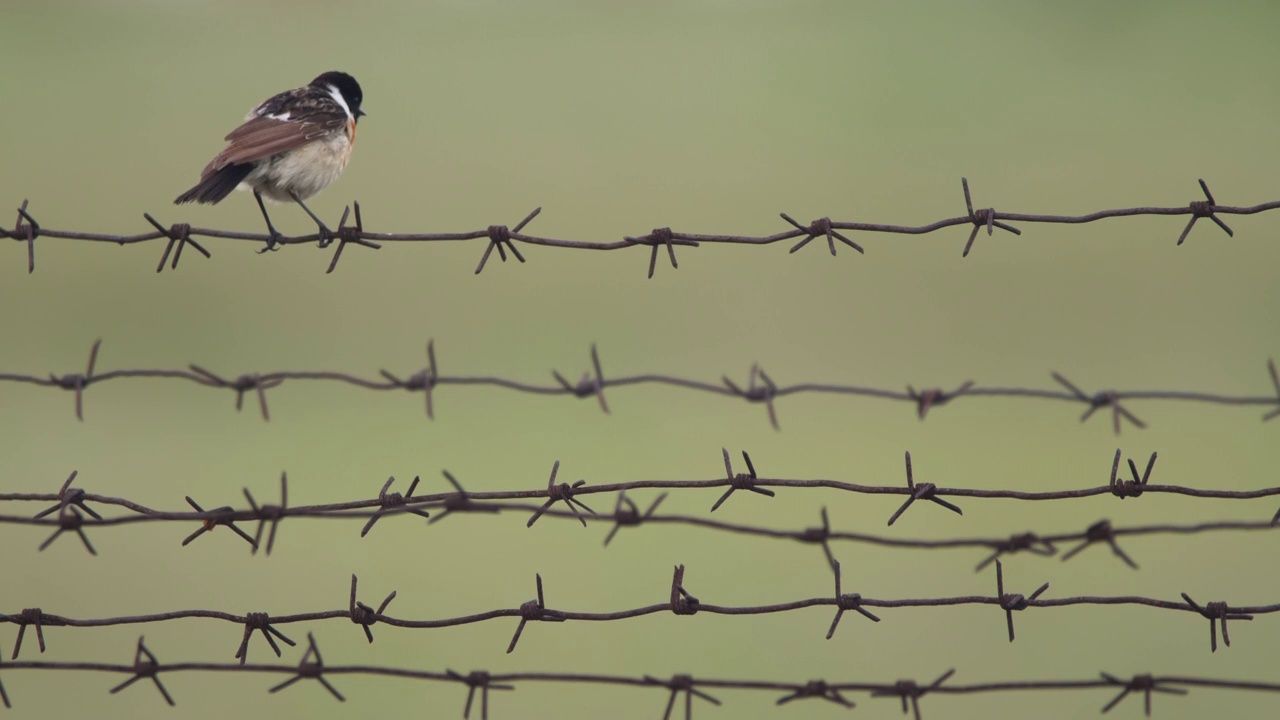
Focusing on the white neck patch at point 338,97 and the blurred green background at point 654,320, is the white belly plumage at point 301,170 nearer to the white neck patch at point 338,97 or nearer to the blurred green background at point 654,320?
the white neck patch at point 338,97

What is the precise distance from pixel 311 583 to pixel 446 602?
1.04 meters

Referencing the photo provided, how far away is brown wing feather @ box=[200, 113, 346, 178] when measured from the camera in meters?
4.74

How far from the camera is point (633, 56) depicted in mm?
19172

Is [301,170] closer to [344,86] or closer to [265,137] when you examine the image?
[265,137]

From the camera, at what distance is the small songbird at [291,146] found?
4785 mm

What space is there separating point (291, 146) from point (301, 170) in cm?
22

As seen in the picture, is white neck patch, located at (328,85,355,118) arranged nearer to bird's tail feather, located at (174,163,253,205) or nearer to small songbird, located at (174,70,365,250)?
small songbird, located at (174,70,365,250)

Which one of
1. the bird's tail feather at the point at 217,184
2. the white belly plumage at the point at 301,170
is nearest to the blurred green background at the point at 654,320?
the white belly plumage at the point at 301,170

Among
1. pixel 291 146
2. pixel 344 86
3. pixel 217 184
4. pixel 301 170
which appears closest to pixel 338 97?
pixel 344 86

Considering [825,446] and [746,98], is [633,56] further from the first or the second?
[825,446]

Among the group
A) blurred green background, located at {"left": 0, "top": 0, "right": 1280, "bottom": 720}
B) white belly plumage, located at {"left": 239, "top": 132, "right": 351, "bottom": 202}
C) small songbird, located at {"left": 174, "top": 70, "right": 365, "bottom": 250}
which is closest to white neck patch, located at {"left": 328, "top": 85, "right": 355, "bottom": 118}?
small songbird, located at {"left": 174, "top": 70, "right": 365, "bottom": 250}

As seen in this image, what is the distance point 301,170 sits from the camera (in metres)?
5.29

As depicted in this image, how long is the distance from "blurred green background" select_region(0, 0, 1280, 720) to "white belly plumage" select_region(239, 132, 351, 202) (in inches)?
131

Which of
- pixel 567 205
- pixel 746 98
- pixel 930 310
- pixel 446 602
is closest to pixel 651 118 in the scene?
pixel 746 98
